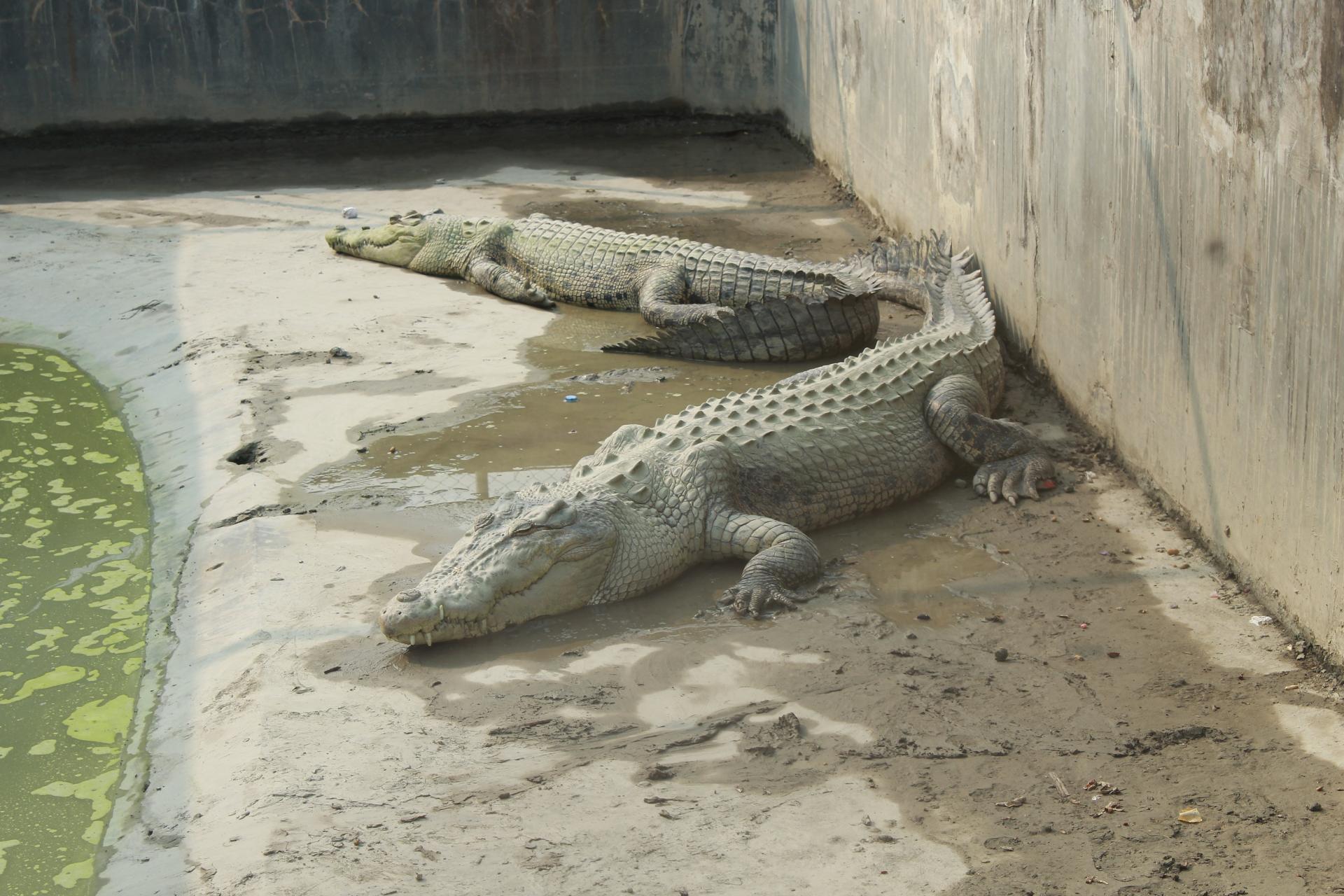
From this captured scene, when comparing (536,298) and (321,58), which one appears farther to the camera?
(321,58)

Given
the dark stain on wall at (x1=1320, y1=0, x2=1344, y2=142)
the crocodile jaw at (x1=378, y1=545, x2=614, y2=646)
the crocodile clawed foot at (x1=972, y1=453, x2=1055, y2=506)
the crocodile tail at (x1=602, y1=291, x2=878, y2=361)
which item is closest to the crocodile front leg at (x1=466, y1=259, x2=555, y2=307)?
the crocodile tail at (x1=602, y1=291, x2=878, y2=361)

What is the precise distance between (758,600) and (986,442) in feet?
4.68

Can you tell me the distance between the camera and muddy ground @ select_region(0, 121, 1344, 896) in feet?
10.3

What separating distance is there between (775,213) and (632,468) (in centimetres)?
519

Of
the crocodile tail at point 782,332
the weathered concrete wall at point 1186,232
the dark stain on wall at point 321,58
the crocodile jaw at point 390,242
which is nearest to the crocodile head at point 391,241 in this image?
the crocodile jaw at point 390,242

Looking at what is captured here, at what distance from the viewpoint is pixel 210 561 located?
15.8 feet

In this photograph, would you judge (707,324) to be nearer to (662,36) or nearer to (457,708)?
(457,708)

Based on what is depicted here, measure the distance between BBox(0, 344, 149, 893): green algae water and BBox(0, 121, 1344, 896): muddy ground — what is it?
0.43 feet

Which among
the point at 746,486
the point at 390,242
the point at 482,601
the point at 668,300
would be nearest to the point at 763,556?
the point at 746,486

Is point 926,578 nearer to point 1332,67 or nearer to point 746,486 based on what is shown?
point 746,486

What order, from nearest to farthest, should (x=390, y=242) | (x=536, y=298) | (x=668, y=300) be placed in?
1. (x=668, y=300)
2. (x=536, y=298)
3. (x=390, y=242)

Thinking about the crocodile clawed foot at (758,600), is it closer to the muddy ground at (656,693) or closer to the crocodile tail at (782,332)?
the muddy ground at (656,693)

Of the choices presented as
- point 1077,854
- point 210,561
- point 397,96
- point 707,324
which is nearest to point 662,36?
point 397,96

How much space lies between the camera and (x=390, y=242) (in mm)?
8633
